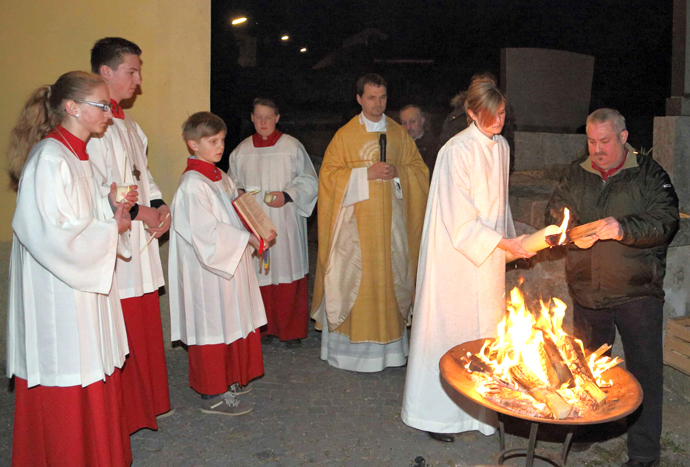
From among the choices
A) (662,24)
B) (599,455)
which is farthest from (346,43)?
(599,455)

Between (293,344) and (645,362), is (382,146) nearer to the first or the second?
Result: (293,344)

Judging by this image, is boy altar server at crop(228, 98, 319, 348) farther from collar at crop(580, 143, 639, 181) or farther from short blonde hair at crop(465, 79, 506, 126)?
collar at crop(580, 143, 639, 181)

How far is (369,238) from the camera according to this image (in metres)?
5.29

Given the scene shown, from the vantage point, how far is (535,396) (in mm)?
2643

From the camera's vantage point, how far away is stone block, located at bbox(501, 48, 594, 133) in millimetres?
9369

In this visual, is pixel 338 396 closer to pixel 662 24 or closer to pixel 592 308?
pixel 592 308

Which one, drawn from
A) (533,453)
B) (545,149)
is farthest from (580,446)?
(545,149)

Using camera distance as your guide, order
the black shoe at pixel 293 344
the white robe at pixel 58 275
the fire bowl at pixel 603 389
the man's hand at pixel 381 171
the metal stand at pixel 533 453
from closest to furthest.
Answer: the fire bowl at pixel 603 389
the metal stand at pixel 533 453
the white robe at pixel 58 275
the man's hand at pixel 381 171
the black shoe at pixel 293 344

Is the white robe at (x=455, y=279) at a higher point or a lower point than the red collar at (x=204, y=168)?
lower

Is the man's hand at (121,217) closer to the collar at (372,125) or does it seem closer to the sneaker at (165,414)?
the sneaker at (165,414)

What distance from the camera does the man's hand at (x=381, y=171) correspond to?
5100 millimetres

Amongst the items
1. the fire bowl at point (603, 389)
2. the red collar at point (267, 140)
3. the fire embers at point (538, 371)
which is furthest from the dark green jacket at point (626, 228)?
the red collar at point (267, 140)

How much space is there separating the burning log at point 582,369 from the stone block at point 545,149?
17.7ft

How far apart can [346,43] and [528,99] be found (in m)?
7.11
